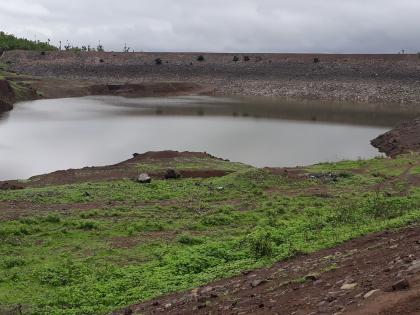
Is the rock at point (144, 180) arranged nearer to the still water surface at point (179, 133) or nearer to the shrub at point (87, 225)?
the shrub at point (87, 225)

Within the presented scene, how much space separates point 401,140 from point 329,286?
24.4 metres

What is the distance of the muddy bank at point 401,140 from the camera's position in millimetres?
27356

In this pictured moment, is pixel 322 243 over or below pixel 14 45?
below

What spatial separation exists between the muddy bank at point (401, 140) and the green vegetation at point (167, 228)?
983 cm

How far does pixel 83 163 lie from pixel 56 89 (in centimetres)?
3746

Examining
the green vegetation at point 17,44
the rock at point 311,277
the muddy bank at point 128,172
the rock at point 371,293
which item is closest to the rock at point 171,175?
the muddy bank at point 128,172

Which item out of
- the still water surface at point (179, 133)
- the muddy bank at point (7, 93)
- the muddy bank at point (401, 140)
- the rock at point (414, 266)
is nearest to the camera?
the rock at point (414, 266)

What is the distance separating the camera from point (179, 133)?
32.2 meters

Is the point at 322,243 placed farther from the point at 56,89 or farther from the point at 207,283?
the point at 56,89

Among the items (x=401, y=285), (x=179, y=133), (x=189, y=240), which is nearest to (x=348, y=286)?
(x=401, y=285)

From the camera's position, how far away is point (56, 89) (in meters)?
59.1

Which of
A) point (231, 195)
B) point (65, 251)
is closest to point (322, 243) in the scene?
point (65, 251)

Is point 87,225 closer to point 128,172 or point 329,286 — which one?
point 329,286

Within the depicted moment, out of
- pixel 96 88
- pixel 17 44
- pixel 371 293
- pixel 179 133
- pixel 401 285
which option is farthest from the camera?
pixel 17 44
